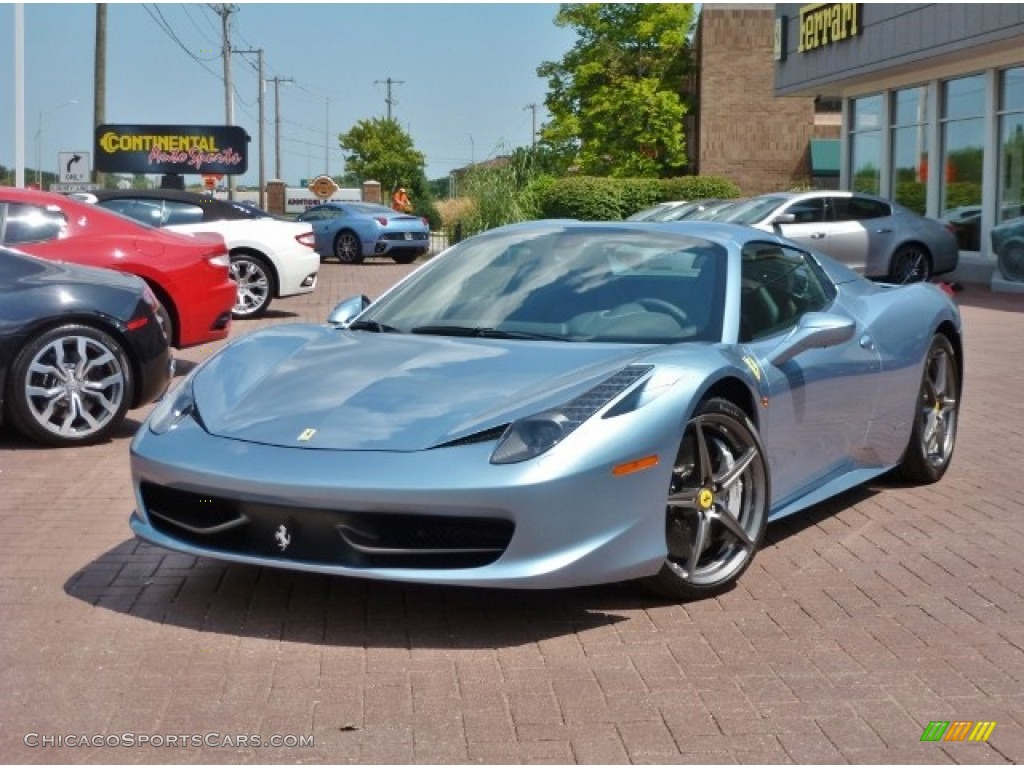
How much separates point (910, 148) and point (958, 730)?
24.7 m

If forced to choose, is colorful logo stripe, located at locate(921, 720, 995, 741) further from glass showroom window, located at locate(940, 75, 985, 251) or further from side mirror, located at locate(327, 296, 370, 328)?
glass showroom window, located at locate(940, 75, 985, 251)

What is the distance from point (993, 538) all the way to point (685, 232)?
179 cm

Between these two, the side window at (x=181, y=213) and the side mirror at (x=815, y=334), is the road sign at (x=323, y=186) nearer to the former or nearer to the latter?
the side window at (x=181, y=213)

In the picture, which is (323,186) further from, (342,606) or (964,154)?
(342,606)

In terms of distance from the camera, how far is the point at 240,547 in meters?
4.81

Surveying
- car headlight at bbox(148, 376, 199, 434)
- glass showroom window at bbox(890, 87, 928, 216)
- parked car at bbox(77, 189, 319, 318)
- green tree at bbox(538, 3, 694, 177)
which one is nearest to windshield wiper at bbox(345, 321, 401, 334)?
car headlight at bbox(148, 376, 199, 434)

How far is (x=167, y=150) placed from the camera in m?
35.1

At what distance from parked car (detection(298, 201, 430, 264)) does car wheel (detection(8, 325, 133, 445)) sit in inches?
864

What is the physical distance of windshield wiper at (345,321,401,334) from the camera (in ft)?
19.3

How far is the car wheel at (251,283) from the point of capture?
16312mm

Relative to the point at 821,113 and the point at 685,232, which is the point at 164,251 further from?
the point at 821,113

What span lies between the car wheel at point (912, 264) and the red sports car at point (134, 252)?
1273cm

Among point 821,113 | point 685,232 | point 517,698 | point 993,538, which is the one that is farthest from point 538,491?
point 821,113

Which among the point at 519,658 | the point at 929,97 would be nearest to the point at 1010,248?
the point at 929,97
